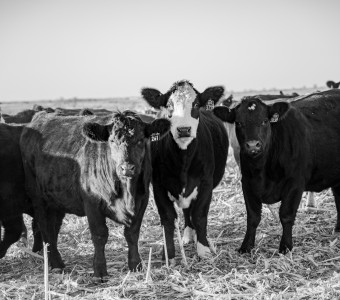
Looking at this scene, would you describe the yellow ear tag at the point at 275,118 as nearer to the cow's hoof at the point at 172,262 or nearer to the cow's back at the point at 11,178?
the cow's hoof at the point at 172,262

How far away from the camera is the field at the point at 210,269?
5922 millimetres

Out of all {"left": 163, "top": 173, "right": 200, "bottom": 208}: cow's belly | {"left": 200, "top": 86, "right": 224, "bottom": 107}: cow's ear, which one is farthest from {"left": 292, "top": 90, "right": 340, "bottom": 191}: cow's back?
{"left": 163, "top": 173, "right": 200, "bottom": 208}: cow's belly

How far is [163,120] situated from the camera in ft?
21.2

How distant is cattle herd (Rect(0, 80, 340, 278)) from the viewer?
21.5 ft

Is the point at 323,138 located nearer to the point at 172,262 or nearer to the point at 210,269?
the point at 210,269

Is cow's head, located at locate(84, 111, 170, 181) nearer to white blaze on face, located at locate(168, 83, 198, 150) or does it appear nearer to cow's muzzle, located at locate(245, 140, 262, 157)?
white blaze on face, located at locate(168, 83, 198, 150)

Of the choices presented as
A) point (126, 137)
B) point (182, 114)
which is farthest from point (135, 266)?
point (182, 114)

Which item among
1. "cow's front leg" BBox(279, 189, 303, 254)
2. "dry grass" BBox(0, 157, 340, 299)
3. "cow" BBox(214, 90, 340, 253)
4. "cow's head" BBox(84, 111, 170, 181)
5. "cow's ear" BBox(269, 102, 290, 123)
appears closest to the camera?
"dry grass" BBox(0, 157, 340, 299)

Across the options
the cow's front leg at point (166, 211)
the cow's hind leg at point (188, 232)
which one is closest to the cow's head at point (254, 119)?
the cow's front leg at point (166, 211)

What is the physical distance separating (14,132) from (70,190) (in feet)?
4.60

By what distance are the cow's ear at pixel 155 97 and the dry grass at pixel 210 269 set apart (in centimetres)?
191

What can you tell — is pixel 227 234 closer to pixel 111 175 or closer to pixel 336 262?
pixel 336 262

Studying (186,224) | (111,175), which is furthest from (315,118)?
(111,175)

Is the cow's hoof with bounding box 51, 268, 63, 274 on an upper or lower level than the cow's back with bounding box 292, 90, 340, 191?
lower
